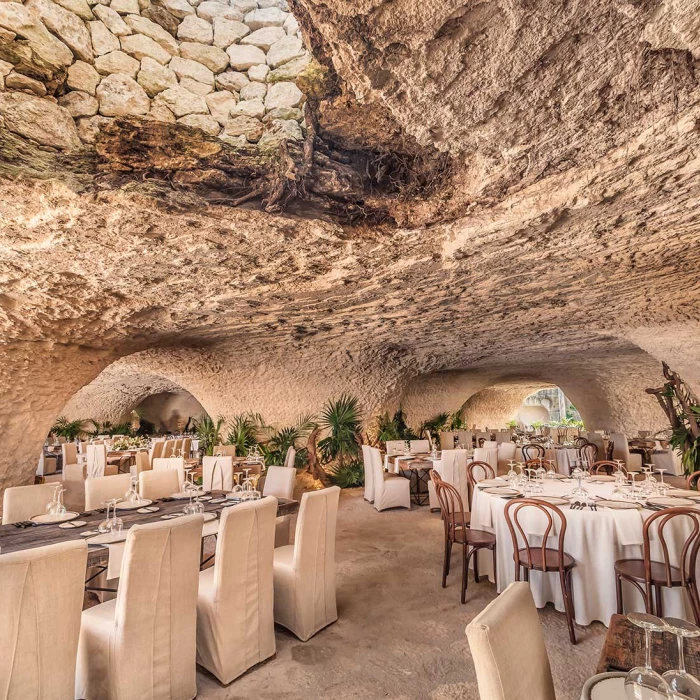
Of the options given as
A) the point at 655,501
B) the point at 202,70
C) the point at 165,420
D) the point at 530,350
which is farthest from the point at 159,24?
the point at 165,420

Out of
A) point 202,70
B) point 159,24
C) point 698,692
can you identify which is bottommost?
point 698,692

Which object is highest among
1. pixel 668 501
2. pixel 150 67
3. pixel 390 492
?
pixel 150 67

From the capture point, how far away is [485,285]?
5016 millimetres

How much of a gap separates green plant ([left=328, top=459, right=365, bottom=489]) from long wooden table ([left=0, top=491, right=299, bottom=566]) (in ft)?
15.8

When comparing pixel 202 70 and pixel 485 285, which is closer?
pixel 202 70

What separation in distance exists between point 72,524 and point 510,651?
3067mm

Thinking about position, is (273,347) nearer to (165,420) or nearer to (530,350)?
(530,350)

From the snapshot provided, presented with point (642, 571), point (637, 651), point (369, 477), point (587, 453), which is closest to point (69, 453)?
point (369, 477)

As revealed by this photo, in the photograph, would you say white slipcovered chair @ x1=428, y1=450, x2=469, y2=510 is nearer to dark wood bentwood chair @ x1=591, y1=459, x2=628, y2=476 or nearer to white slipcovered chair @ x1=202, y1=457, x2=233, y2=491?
dark wood bentwood chair @ x1=591, y1=459, x2=628, y2=476

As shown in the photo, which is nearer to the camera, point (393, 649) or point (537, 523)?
point (393, 649)

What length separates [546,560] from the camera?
9.80ft

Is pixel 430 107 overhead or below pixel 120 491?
overhead

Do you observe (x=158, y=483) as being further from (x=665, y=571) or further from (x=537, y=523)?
(x=665, y=571)

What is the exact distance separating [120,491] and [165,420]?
1207 centimetres
